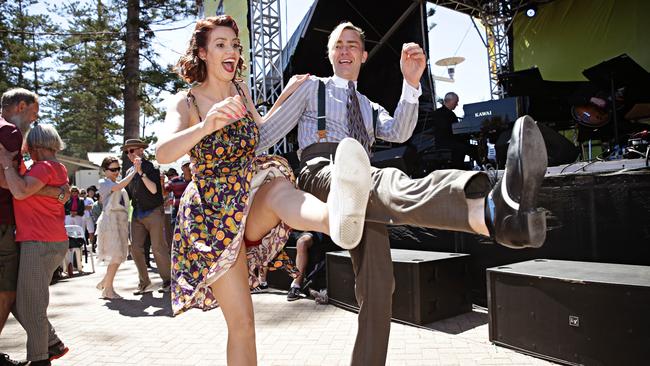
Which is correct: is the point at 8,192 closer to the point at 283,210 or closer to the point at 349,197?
the point at 283,210

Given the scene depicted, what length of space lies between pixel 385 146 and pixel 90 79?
1060 centimetres

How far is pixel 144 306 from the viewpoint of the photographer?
5375 millimetres

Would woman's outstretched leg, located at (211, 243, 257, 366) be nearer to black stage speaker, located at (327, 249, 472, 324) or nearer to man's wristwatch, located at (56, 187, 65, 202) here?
man's wristwatch, located at (56, 187, 65, 202)

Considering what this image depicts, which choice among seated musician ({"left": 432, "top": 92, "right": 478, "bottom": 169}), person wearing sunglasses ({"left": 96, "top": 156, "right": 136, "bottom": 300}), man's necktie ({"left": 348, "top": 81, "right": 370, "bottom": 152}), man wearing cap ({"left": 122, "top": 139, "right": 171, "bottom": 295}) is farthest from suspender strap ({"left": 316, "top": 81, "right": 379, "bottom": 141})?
seated musician ({"left": 432, "top": 92, "right": 478, "bottom": 169})

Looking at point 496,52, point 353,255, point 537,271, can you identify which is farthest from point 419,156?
point 496,52

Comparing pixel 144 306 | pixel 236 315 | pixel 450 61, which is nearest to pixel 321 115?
pixel 236 315

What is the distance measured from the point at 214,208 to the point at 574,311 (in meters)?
2.33

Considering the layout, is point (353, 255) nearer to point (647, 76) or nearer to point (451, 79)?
point (647, 76)

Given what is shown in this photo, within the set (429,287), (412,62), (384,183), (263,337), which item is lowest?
(263,337)

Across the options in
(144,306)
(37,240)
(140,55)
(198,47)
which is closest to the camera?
(198,47)

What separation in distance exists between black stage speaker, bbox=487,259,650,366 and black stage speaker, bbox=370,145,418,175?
3543 millimetres

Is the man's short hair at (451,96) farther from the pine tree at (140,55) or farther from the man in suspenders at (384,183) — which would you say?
the pine tree at (140,55)

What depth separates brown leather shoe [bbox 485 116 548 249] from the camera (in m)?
1.28

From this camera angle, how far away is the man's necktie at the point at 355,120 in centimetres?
229
